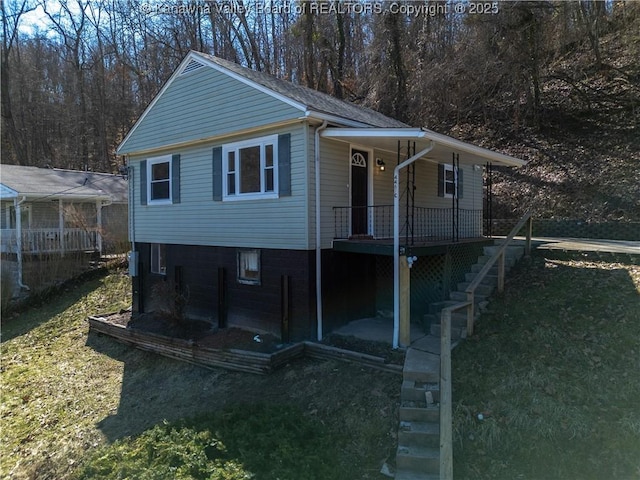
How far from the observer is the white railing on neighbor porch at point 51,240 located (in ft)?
49.8

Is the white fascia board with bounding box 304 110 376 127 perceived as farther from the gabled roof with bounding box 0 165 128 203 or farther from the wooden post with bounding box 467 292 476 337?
the gabled roof with bounding box 0 165 128 203

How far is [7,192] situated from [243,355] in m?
13.6

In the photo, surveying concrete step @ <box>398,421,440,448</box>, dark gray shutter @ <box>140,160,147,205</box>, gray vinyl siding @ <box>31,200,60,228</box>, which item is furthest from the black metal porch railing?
gray vinyl siding @ <box>31,200,60,228</box>

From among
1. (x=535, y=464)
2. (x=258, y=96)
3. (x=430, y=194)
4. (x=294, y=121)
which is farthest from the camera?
(x=430, y=194)

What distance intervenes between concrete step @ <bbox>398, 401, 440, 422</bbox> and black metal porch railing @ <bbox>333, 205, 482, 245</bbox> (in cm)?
295

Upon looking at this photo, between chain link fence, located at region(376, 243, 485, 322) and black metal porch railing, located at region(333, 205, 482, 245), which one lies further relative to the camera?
black metal porch railing, located at region(333, 205, 482, 245)

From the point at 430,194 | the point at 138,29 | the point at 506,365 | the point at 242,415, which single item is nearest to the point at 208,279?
the point at 242,415

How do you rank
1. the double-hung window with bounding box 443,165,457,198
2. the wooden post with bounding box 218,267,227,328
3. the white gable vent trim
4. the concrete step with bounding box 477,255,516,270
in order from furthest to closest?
the double-hung window with bounding box 443,165,457,198, the white gable vent trim, the wooden post with bounding box 218,267,227,328, the concrete step with bounding box 477,255,516,270

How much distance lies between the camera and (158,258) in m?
11.4

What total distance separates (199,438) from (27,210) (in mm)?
16463

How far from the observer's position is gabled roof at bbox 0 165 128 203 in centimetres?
1608

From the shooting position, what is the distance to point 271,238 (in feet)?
27.6

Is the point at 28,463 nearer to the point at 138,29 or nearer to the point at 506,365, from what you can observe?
the point at 506,365

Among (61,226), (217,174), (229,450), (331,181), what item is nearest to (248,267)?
(217,174)
